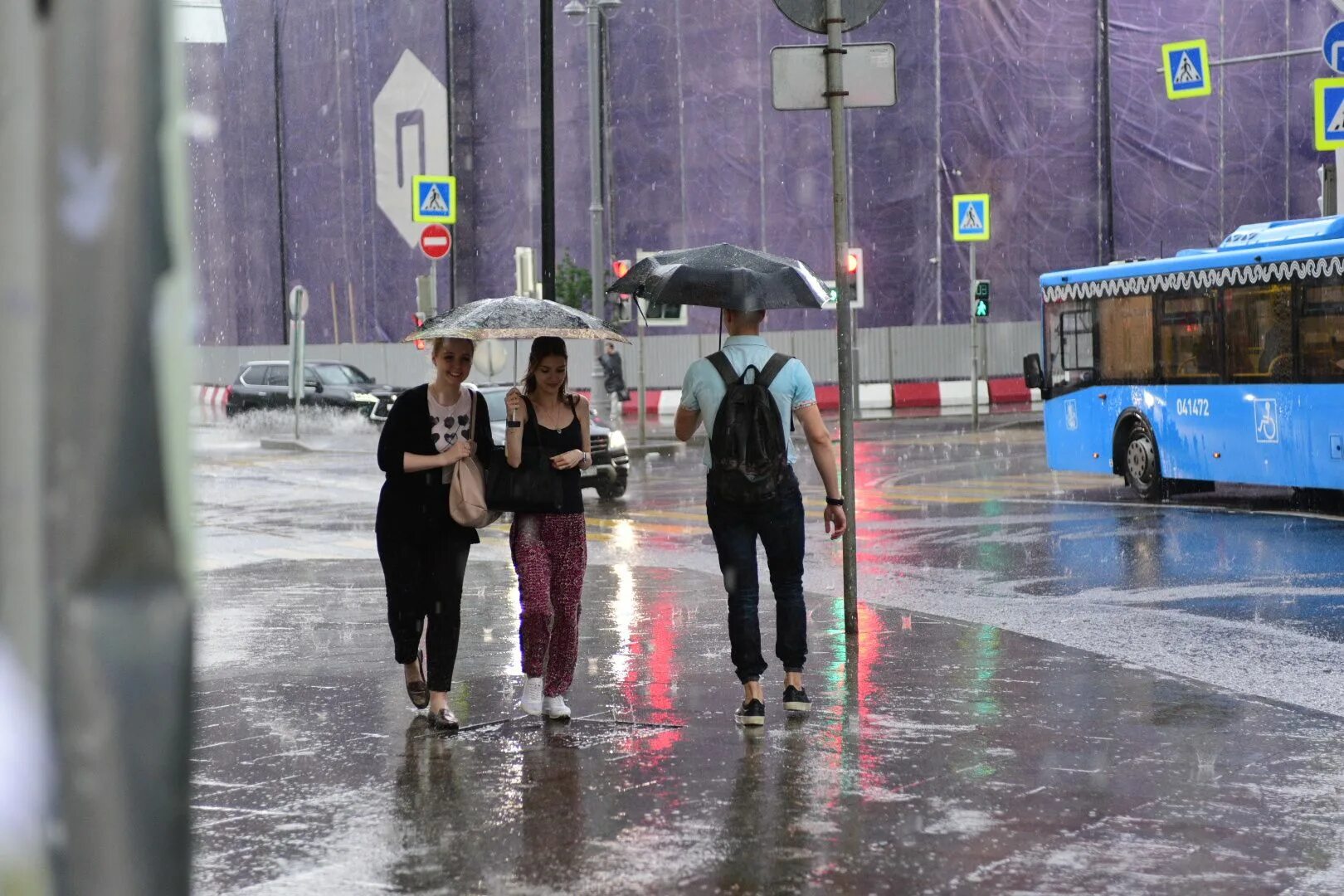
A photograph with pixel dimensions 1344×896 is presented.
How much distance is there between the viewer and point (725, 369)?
769 centimetres

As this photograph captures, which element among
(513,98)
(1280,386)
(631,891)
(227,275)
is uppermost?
(513,98)

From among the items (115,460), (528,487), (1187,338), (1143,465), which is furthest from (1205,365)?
(115,460)

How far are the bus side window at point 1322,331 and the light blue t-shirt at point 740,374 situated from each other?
1035cm

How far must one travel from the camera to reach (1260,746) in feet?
22.9

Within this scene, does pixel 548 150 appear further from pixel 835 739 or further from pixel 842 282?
pixel 835 739

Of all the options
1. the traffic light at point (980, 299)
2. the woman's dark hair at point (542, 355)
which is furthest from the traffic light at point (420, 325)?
the traffic light at point (980, 299)

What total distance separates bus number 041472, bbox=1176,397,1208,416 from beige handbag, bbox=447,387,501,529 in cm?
1209

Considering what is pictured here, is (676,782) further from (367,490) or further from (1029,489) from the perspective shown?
(367,490)

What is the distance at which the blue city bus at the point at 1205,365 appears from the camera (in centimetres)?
1694

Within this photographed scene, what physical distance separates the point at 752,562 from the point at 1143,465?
1210 centimetres

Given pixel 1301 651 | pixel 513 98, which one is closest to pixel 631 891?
pixel 1301 651

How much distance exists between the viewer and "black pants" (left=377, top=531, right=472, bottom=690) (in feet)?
25.7

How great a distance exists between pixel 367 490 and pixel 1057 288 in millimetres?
8556

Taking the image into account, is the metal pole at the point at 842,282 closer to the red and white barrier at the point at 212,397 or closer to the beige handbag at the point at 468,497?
the beige handbag at the point at 468,497
